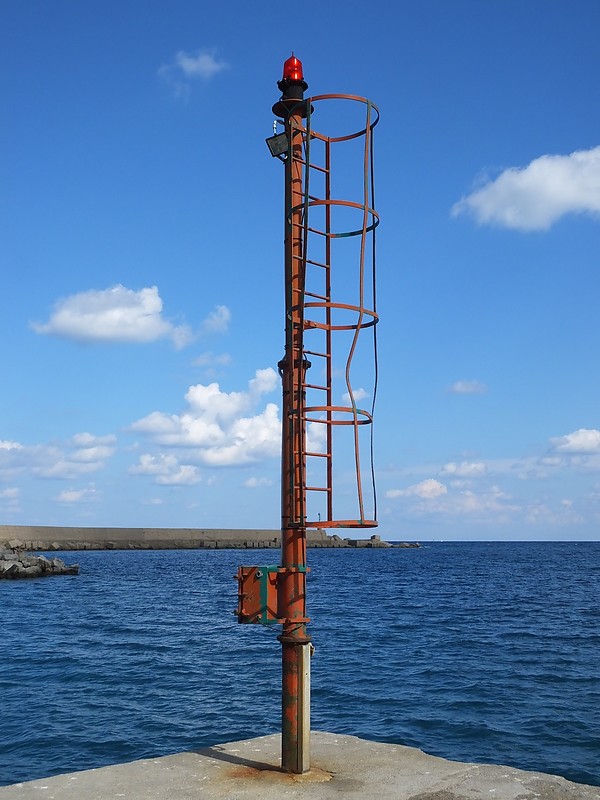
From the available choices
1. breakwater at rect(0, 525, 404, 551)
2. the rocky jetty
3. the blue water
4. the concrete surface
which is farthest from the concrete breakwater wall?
the concrete surface

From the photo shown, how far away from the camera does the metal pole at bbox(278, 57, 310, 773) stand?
27.7 feet

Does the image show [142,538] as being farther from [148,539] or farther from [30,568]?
[30,568]

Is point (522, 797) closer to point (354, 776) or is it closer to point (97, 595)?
point (354, 776)

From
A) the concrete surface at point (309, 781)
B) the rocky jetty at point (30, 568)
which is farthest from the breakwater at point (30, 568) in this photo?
the concrete surface at point (309, 781)

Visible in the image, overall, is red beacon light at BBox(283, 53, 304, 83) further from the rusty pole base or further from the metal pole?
the rusty pole base

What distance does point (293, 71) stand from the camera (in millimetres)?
9289

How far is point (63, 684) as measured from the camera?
19609mm

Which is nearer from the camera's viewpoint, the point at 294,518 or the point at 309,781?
the point at 309,781

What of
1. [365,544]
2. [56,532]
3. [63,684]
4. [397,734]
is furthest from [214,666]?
[365,544]

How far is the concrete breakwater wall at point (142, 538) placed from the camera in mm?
119438

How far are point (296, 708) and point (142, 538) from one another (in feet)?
473

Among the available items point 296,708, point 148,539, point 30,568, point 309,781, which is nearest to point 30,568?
point 30,568

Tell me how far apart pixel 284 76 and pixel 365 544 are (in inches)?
7001

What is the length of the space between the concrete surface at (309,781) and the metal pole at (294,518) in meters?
0.51
